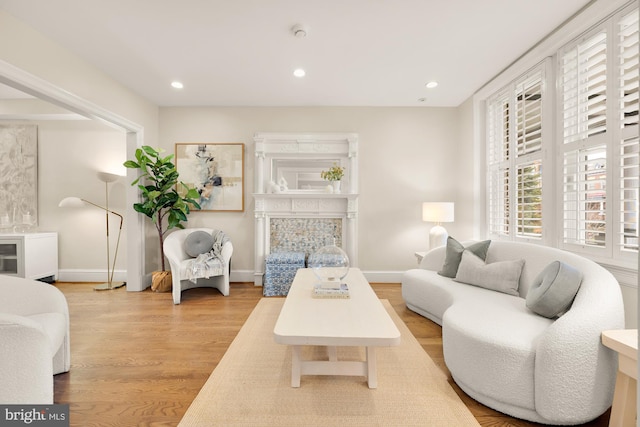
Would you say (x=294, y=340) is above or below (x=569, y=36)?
below

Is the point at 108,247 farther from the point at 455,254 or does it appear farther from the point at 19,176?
the point at 455,254

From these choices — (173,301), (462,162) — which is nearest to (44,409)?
(173,301)

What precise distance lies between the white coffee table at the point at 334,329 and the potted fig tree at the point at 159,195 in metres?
2.55

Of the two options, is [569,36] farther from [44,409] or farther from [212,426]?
[44,409]

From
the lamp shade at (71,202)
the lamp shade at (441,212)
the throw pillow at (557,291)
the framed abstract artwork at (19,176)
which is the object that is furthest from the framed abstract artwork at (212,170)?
the throw pillow at (557,291)

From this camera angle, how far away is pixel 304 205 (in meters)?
4.28

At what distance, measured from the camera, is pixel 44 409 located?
4.02ft

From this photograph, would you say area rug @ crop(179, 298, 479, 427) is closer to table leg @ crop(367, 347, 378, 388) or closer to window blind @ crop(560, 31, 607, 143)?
table leg @ crop(367, 347, 378, 388)

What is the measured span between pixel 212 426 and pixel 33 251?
429 cm

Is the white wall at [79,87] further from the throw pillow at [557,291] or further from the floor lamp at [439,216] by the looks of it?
the throw pillow at [557,291]

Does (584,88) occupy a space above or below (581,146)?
above

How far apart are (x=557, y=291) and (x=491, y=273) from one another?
2.50 feet

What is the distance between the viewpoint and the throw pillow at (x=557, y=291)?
5.75 feet

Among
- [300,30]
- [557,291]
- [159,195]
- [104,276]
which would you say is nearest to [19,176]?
[104,276]
